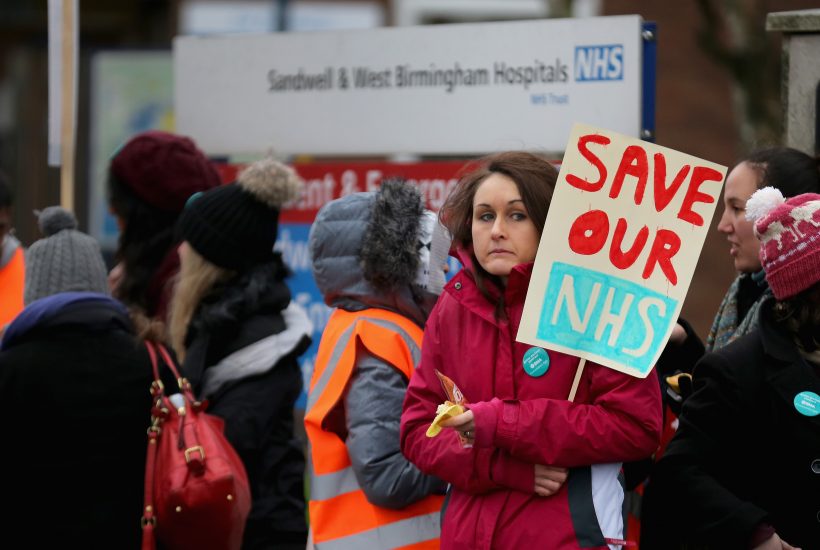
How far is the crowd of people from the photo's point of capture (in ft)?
10.5

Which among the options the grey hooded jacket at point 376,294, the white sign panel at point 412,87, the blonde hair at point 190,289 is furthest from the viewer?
the white sign panel at point 412,87

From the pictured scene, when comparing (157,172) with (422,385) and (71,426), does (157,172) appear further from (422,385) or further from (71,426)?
(422,385)

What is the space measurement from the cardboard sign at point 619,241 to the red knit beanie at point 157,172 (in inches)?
87.0

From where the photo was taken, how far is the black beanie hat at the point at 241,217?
14.7 ft

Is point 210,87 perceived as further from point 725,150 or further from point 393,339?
point 725,150

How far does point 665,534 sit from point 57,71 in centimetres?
331

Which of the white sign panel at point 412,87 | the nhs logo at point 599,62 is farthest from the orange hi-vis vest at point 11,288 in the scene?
the nhs logo at point 599,62

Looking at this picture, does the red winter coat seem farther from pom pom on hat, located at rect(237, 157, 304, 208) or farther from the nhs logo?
the nhs logo

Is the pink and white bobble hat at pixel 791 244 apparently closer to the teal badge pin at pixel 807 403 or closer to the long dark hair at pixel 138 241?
the teal badge pin at pixel 807 403

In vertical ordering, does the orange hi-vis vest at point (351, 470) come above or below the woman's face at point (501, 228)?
below

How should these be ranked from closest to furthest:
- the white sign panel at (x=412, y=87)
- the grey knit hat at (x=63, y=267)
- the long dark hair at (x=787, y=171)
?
the long dark hair at (x=787, y=171) < the grey knit hat at (x=63, y=267) < the white sign panel at (x=412, y=87)

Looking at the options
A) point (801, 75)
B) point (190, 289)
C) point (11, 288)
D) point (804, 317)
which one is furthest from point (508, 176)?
point (11, 288)

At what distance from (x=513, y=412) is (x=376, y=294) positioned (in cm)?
91

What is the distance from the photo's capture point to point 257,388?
4.32 metres
